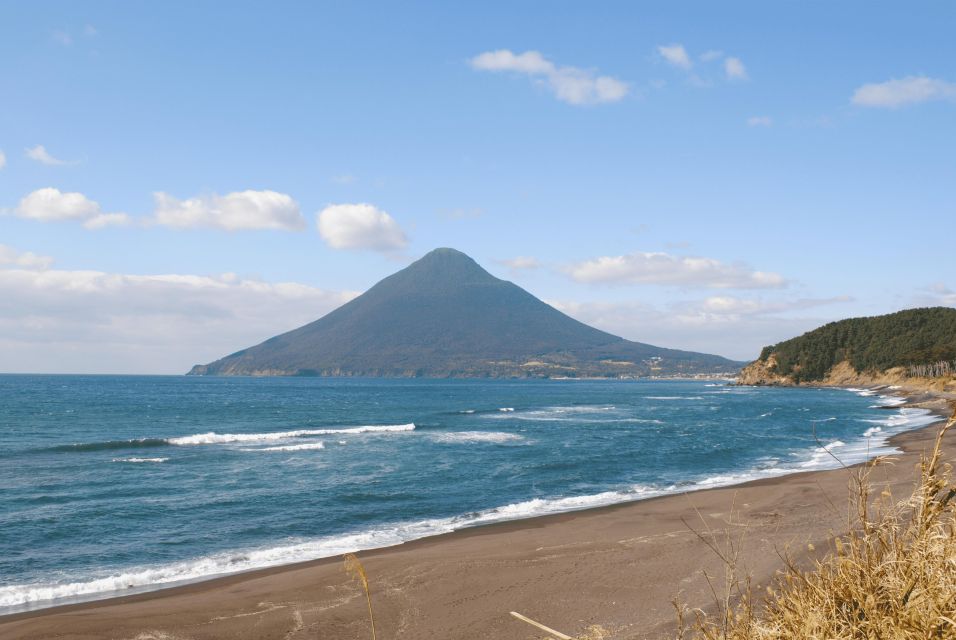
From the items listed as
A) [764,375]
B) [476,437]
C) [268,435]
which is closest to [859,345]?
[764,375]

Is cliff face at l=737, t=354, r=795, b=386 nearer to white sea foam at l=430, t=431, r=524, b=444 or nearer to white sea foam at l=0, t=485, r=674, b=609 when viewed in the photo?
white sea foam at l=430, t=431, r=524, b=444

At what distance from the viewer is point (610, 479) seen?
26.1 meters

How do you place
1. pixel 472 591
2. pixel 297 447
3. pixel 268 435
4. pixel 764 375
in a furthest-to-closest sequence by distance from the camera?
pixel 764 375 → pixel 268 435 → pixel 297 447 → pixel 472 591

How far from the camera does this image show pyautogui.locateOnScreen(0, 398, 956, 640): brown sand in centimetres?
1036

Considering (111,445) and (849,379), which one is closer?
(111,445)

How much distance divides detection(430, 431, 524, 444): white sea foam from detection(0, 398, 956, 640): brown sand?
22.1 metres

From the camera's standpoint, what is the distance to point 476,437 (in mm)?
41125

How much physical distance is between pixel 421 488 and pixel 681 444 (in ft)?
63.5

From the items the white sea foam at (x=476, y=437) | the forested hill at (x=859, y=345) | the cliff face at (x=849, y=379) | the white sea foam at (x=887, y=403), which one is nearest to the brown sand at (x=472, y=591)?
the white sea foam at (x=476, y=437)

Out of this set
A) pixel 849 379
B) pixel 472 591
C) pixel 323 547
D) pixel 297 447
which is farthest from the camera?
pixel 849 379

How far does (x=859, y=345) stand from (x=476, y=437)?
12660 centimetres

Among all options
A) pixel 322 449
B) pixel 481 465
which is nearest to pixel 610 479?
pixel 481 465

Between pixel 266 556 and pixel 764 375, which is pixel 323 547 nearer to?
pixel 266 556

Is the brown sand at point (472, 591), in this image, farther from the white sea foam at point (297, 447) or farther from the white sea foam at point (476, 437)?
the white sea foam at point (476, 437)
